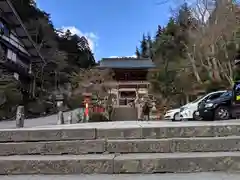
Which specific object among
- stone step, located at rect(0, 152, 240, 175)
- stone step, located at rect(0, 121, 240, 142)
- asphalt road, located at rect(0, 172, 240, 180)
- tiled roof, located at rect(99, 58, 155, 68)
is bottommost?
asphalt road, located at rect(0, 172, 240, 180)

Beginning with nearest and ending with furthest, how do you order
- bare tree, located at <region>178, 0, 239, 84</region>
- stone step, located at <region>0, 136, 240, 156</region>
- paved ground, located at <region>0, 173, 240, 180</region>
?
paved ground, located at <region>0, 173, 240, 180</region> → stone step, located at <region>0, 136, 240, 156</region> → bare tree, located at <region>178, 0, 239, 84</region>

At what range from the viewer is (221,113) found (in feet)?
43.3

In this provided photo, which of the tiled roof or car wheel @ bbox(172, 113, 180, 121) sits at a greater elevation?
the tiled roof

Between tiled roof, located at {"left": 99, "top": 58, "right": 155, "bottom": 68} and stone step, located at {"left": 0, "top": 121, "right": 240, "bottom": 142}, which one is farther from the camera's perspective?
tiled roof, located at {"left": 99, "top": 58, "right": 155, "bottom": 68}

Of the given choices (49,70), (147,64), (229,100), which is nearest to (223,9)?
(229,100)

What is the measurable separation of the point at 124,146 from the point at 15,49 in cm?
2893

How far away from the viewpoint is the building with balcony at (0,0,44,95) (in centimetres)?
2767

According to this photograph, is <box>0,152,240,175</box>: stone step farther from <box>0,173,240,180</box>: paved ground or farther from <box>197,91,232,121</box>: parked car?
<box>197,91,232,121</box>: parked car

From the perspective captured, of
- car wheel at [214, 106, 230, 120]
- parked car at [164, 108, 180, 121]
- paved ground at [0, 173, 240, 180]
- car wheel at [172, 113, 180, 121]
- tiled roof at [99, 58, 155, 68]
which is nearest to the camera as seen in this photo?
paved ground at [0, 173, 240, 180]

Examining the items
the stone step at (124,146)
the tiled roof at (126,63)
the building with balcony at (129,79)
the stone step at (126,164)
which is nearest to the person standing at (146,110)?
the building with balcony at (129,79)

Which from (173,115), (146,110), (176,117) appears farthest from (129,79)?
(176,117)

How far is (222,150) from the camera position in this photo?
4918 millimetres

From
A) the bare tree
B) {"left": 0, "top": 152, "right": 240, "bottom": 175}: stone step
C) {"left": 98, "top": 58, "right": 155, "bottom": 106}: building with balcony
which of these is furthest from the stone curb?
{"left": 98, "top": 58, "right": 155, "bottom": 106}: building with balcony

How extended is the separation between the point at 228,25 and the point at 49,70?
2484 centimetres
